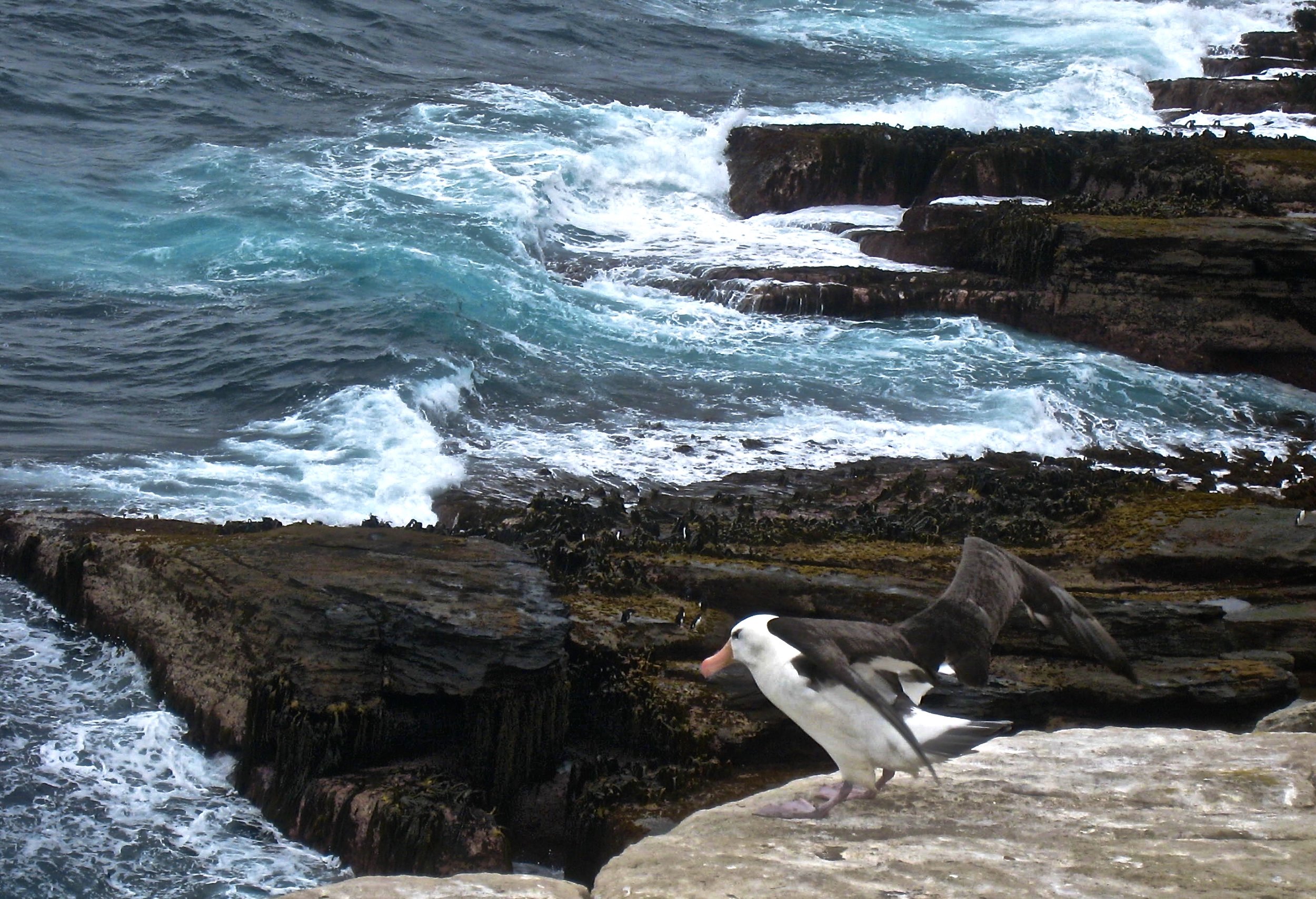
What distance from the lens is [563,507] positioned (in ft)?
36.5

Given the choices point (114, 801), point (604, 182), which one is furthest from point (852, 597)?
point (604, 182)

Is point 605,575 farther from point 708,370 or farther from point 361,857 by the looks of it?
Answer: point 708,370

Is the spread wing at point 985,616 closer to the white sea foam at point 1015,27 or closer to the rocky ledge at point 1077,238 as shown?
the rocky ledge at point 1077,238

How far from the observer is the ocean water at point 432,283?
43.8 ft

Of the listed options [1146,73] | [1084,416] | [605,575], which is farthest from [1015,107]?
[605,575]

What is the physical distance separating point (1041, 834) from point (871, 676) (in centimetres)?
103

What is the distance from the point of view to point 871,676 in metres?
5.64

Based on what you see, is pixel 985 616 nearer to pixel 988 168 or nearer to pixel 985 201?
pixel 985 201

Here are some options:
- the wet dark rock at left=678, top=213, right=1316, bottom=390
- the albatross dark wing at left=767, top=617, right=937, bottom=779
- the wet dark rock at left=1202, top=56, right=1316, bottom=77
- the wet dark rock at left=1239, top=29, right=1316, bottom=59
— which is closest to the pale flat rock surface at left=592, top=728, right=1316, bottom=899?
the albatross dark wing at left=767, top=617, right=937, bottom=779

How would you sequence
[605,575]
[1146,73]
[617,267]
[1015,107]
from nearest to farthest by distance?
[605,575] → [617,267] → [1015,107] → [1146,73]

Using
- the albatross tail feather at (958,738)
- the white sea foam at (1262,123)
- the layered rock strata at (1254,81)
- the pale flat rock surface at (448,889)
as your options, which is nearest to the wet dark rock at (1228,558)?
the albatross tail feather at (958,738)

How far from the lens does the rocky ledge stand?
1702 cm

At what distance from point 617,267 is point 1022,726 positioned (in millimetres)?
13135

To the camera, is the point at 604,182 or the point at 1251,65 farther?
the point at 1251,65
